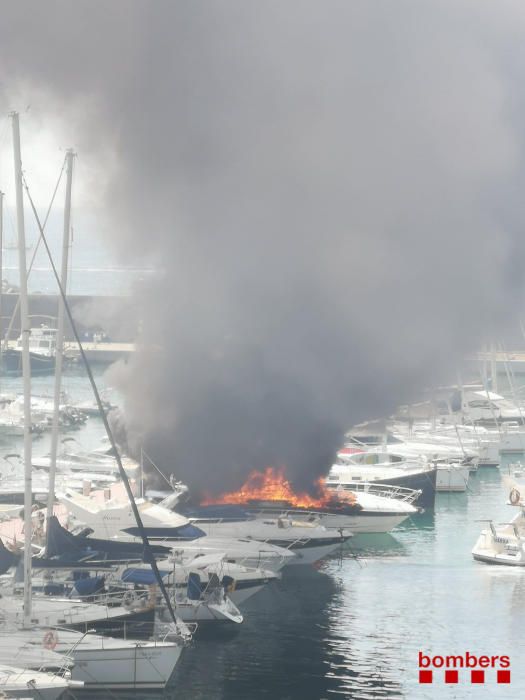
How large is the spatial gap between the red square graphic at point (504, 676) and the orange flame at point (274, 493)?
1919 centimetres

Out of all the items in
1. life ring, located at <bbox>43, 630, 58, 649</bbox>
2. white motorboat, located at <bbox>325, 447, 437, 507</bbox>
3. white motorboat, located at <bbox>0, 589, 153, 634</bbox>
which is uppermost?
white motorboat, located at <bbox>325, 447, 437, 507</bbox>

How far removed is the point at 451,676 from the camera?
4094 centimetres

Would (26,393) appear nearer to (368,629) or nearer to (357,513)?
(368,629)

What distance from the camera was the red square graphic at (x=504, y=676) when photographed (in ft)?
133

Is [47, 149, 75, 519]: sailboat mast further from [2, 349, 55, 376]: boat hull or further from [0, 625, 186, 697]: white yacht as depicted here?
[2, 349, 55, 376]: boat hull

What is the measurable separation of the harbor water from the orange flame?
88.0 inches

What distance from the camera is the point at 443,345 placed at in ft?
221

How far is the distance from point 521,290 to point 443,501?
40.9ft

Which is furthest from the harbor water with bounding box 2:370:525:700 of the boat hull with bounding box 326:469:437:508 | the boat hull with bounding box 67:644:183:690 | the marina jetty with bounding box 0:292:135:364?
the marina jetty with bounding box 0:292:135:364

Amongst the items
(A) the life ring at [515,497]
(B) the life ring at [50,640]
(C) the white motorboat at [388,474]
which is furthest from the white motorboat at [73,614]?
(C) the white motorboat at [388,474]

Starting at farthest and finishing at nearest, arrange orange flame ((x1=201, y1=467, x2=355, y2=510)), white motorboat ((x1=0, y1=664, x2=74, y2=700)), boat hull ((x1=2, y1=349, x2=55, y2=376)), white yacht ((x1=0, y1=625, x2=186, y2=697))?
boat hull ((x1=2, y1=349, x2=55, y2=376))
orange flame ((x1=201, y1=467, x2=355, y2=510))
white yacht ((x1=0, y1=625, x2=186, y2=697))
white motorboat ((x1=0, y1=664, x2=74, y2=700))

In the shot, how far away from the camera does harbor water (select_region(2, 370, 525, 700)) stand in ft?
129

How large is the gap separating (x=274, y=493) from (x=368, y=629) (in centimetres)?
1709

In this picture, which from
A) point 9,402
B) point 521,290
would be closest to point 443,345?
point 521,290
